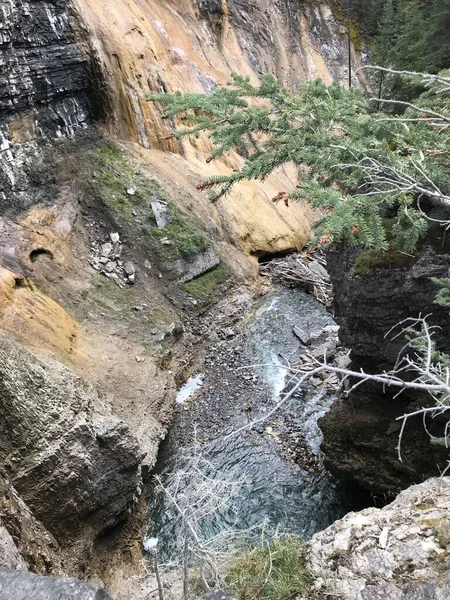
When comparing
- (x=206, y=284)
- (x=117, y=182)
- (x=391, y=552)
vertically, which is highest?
(x=117, y=182)

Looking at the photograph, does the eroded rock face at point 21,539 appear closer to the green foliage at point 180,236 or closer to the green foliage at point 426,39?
the green foliage at point 180,236

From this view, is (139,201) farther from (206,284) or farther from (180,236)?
(206,284)

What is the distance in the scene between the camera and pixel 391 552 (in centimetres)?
419

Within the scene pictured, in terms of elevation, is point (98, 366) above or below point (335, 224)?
below

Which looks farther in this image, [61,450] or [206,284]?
[206,284]

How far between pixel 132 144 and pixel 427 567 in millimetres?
14149

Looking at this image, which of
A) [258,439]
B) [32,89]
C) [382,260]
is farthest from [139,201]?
[382,260]

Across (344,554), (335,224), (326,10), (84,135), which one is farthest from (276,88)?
(326,10)

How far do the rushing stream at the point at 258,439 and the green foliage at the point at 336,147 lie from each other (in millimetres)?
2695

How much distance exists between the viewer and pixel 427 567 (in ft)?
12.8

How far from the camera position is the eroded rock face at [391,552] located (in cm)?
384

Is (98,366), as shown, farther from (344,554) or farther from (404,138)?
(404,138)

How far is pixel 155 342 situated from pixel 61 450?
5.04m

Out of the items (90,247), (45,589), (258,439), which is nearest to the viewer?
(45,589)
